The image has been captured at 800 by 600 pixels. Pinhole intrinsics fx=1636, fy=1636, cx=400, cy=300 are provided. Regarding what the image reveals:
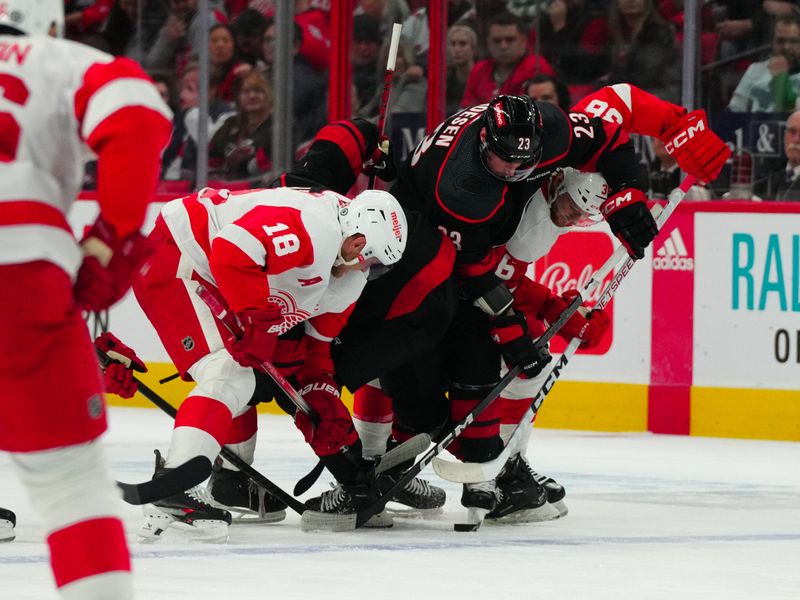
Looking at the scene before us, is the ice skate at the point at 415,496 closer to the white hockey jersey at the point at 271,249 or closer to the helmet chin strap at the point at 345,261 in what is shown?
the white hockey jersey at the point at 271,249

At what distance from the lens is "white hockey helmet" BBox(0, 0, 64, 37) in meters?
2.35

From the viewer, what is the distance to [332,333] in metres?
4.14

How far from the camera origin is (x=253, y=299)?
3.79m

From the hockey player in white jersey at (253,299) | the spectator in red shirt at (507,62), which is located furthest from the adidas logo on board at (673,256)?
the hockey player in white jersey at (253,299)

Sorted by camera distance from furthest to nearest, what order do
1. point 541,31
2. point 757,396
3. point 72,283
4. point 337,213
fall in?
point 541,31 < point 757,396 < point 337,213 < point 72,283

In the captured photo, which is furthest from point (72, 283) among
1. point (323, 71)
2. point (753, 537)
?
point (323, 71)

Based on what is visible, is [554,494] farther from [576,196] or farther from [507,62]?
[507,62]

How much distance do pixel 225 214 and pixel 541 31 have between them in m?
3.21

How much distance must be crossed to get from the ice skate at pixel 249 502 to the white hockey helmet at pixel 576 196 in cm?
111

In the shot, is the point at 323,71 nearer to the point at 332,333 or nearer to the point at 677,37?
the point at 677,37

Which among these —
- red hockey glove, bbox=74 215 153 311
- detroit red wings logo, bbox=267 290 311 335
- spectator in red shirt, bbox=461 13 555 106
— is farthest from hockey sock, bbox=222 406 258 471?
spectator in red shirt, bbox=461 13 555 106

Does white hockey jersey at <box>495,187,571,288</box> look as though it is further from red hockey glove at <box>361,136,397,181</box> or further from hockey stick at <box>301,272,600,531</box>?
red hockey glove at <box>361,136,397,181</box>

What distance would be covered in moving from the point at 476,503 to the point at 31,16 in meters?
2.24

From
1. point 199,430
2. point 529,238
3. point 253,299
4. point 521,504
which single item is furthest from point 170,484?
point 529,238
